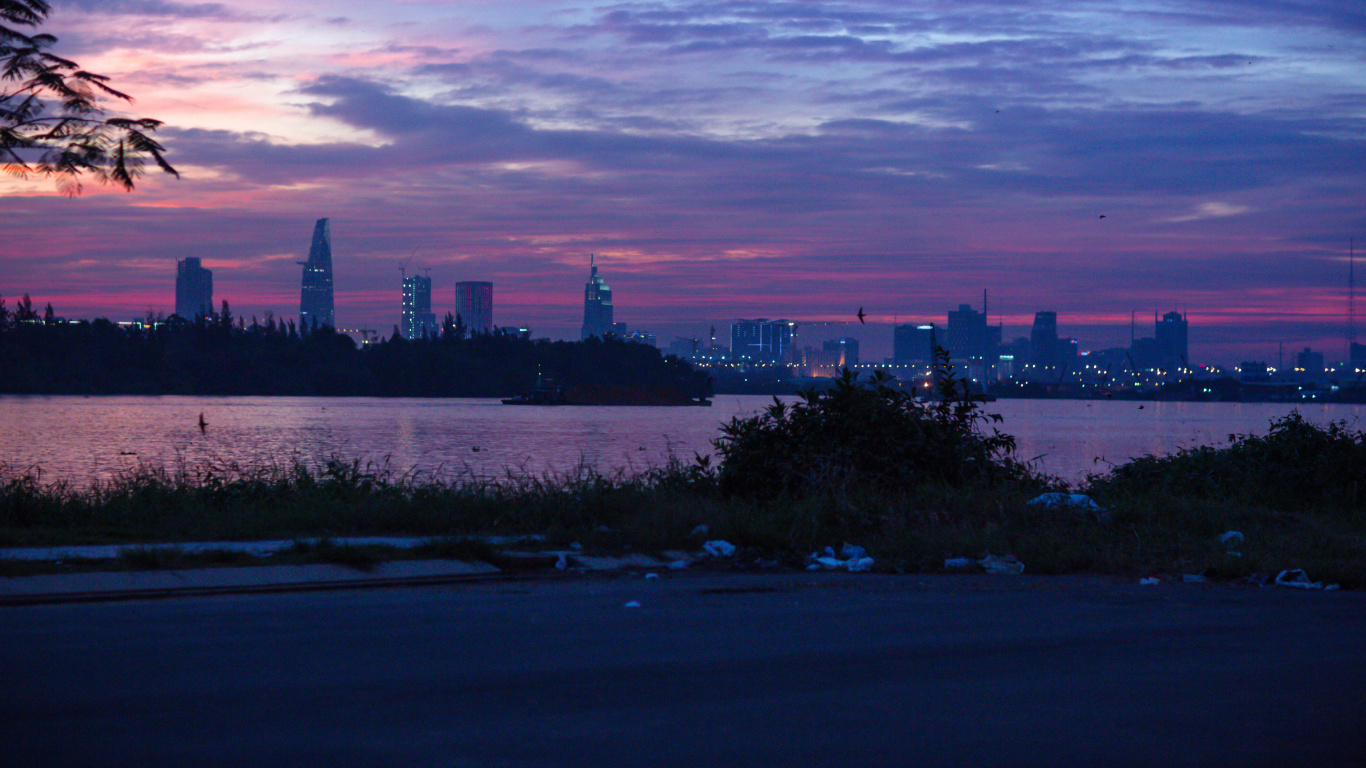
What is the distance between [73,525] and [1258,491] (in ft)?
64.0

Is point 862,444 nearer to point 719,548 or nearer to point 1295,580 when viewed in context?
point 719,548

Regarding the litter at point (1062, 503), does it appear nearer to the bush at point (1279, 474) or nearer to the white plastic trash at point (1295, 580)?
the white plastic trash at point (1295, 580)

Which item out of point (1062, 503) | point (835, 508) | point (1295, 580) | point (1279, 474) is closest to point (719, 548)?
point (835, 508)

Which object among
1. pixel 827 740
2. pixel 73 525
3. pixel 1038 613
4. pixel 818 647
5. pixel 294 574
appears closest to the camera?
pixel 827 740

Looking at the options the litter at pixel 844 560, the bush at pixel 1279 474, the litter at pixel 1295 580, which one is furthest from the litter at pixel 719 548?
the bush at pixel 1279 474

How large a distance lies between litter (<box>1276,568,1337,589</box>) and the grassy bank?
0.69 feet

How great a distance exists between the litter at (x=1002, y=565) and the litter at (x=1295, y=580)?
2.77m

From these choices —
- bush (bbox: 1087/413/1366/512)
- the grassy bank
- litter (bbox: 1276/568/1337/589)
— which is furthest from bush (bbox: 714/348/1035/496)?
litter (bbox: 1276/568/1337/589)

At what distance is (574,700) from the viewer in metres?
7.01

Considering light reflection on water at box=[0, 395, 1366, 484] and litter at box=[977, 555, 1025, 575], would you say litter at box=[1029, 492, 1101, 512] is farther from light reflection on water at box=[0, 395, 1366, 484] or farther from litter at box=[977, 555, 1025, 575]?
light reflection on water at box=[0, 395, 1366, 484]

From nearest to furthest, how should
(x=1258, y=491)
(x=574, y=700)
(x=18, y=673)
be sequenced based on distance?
(x=574, y=700)
(x=18, y=673)
(x=1258, y=491)

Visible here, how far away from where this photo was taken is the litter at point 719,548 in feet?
47.1

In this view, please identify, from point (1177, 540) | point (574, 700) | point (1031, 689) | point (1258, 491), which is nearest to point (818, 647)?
point (1031, 689)

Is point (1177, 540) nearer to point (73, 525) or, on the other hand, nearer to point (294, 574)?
point (294, 574)
